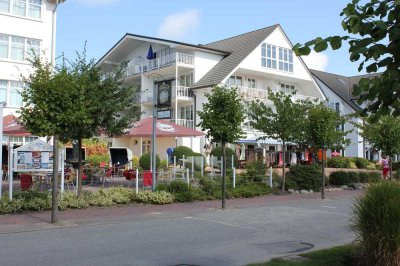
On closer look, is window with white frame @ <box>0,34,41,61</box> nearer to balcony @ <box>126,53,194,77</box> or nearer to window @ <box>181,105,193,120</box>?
balcony @ <box>126,53,194,77</box>

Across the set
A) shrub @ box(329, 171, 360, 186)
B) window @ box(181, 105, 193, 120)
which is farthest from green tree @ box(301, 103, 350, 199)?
window @ box(181, 105, 193, 120)

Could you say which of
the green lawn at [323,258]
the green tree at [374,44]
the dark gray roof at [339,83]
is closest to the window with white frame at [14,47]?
the green lawn at [323,258]

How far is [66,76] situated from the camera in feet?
39.5

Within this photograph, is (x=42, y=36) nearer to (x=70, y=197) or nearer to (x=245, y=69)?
(x=245, y=69)

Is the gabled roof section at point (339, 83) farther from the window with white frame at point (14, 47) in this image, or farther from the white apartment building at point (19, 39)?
the window with white frame at point (14, 47)

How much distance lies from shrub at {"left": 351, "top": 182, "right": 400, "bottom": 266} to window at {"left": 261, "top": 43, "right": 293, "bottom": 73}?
114ft

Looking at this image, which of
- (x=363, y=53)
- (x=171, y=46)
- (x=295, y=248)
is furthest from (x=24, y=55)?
(x=363, y=53)

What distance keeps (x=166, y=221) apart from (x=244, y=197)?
7.15 m

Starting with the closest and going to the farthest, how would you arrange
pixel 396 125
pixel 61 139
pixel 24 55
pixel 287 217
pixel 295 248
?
pixel 295 248 < pixel 287 217 < pixel 61 139 < pixel 396 125 < pixel 24 55

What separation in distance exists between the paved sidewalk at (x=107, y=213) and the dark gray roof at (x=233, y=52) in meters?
19.8

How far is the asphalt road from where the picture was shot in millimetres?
7887

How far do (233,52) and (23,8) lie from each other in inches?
706

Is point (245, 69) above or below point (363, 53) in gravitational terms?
above

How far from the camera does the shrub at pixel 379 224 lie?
6.38 meters
